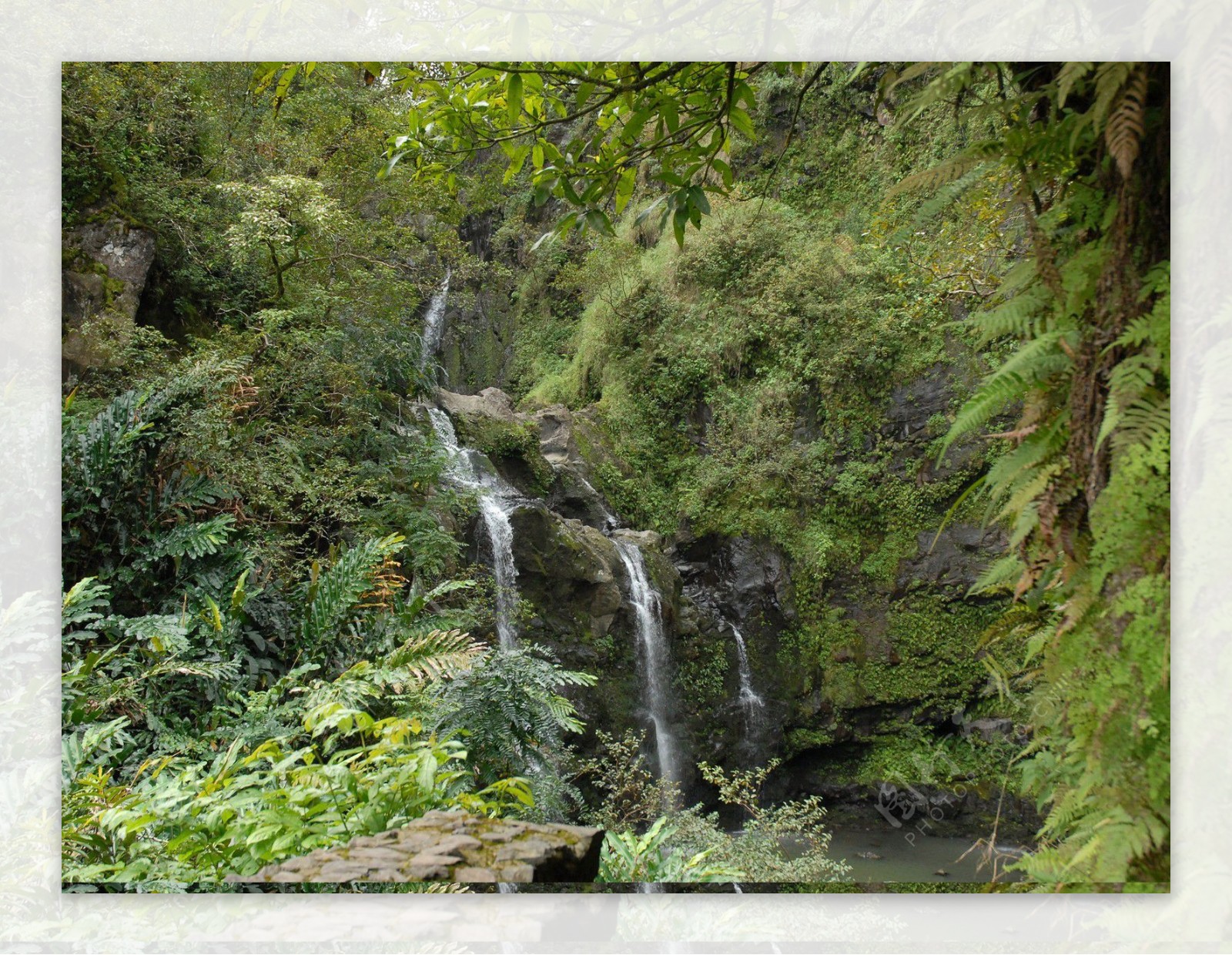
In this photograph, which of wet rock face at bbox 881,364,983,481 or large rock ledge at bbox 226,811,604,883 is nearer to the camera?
large rock ledge at bbox 226,811,604,883

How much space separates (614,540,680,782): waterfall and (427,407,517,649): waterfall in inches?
38.6

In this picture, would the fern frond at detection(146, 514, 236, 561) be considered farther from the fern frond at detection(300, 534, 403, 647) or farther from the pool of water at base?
the pool of water at base

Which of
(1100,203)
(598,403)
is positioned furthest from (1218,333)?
(598,403)

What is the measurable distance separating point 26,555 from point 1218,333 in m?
3.23

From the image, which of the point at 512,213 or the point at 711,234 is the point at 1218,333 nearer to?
the point at 512,213

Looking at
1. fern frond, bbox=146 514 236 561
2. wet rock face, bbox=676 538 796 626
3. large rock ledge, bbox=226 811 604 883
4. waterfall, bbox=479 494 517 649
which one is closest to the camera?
large rock ledge, bbox=226 811 604 883

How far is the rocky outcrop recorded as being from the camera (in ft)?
10.6

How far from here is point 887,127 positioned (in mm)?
5430

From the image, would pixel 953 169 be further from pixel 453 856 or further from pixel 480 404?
pixel 480 404

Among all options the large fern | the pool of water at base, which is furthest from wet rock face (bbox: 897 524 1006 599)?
the large fern

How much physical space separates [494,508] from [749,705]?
255 centimetres

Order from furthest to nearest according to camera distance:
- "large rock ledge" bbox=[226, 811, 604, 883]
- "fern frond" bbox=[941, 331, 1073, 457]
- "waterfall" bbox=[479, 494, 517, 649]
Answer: "waterfall" bbox=[479, 494, 517, 649], "large rock ledge" bbox=[226, 811, 604, 883], "fern frond" bbox=[941, 331, 1073, 457]

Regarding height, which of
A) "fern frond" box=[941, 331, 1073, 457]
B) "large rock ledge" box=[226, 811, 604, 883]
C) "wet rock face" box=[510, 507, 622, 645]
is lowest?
"large rock ledge" box=[226, 811, 604, 883]

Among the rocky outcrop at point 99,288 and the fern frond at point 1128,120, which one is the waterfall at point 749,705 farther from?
the fern frond at point 1128,120
